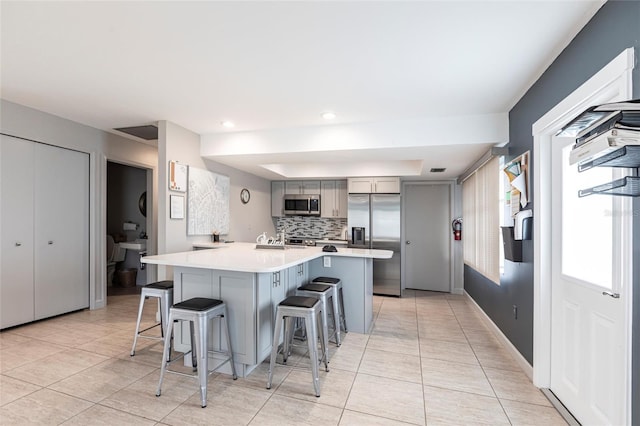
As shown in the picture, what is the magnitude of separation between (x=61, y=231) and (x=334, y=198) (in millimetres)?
4199

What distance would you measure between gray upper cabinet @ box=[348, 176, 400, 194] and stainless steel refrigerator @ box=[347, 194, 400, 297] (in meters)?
0.08

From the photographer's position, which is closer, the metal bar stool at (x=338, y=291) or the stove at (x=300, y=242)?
the metal bar stool at (x=338, y=291)

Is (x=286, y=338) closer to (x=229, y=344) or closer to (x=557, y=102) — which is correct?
(x=229, y=344)

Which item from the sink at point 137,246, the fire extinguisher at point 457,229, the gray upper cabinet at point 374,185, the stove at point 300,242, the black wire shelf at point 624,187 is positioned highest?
the gray upper cabinet at point 374,185

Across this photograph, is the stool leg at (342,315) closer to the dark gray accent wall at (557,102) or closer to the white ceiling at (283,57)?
the dark gray accent wall at (557,102)

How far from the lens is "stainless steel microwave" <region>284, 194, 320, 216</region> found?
19.8 feet

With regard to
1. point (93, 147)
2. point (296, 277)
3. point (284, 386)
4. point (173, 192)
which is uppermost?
point (93, 147)

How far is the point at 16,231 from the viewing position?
3.37 m

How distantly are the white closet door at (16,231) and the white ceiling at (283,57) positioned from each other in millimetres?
602

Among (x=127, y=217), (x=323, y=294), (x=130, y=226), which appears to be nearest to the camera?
(x=323, y=294)

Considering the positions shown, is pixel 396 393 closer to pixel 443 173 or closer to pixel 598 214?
pixel 598 214

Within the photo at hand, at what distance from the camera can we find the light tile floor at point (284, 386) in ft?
6.42

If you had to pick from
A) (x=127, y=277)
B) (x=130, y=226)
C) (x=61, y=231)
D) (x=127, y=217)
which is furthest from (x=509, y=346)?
(x=127, y=217)

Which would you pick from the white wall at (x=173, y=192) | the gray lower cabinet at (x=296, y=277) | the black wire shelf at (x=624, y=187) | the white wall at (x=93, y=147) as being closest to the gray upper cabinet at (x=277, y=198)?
the white wall at (x=173, y=192)
